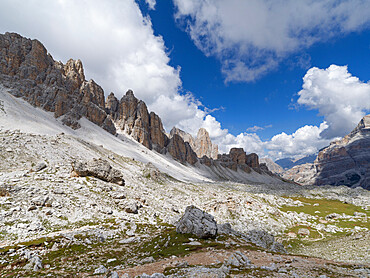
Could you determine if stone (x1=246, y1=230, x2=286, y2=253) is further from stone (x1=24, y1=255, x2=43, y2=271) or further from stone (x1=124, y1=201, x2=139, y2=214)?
stone (x1=24, y1=255, x2=43, y2=271)

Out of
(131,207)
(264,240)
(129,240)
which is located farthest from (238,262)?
(131,207)

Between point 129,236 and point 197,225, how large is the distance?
1114 cm

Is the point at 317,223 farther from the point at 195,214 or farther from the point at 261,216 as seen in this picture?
the point at 195,214

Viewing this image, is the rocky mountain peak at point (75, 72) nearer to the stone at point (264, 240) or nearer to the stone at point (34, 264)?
the stone at point (34, 264)

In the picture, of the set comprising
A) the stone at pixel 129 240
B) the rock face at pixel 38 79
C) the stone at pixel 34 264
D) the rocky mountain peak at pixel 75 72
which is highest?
the rocky mountain peak at pixel 75 72

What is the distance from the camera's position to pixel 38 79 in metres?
142

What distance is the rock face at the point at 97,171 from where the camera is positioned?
44987 mm

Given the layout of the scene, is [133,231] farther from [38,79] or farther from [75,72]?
[75,72]

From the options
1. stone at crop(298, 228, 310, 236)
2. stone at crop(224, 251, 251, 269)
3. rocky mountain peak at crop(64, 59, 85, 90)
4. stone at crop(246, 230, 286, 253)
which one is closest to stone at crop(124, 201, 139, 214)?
stone at crop(246, 230, 286, 253)

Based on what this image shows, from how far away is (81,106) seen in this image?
166 m

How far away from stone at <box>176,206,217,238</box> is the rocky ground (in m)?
1.21

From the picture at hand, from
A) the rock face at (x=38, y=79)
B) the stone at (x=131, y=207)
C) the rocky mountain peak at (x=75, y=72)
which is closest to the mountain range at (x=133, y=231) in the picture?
the stone at (x=131, y=207)

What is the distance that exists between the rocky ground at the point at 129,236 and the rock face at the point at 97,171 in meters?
1.09

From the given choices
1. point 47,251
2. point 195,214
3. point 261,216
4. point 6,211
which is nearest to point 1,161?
point 6,211
